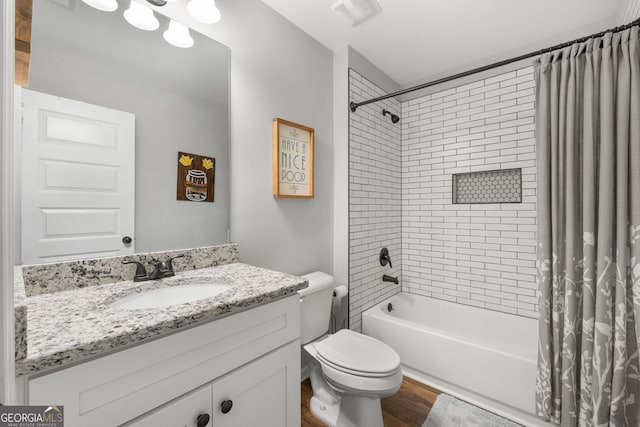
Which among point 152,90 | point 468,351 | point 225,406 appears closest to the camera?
point 225,406

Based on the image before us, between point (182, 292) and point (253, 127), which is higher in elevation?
point (253, 127)

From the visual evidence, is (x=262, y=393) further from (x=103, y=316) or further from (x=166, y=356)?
(x=103, y=316)

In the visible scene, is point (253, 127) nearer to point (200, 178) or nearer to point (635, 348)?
point (200, 178)

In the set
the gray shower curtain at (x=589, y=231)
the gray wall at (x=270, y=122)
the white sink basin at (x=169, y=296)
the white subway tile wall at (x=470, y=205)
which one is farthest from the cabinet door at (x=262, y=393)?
the white subway tile wall at (x=470, y=205)

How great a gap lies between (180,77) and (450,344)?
7.60 feet

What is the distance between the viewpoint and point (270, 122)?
1.74m

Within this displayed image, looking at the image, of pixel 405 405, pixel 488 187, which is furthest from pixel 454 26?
pixel 405 405

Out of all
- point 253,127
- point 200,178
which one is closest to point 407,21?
point 253,127

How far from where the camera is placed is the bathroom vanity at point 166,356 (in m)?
0.61

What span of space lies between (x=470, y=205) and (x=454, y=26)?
1.45 m

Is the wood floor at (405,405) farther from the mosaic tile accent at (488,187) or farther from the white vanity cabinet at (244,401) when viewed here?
the mosaic tile accent at (488,187)

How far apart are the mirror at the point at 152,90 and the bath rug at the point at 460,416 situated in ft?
5.53

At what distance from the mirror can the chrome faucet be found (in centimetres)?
8

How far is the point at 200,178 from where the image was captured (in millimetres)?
1410
